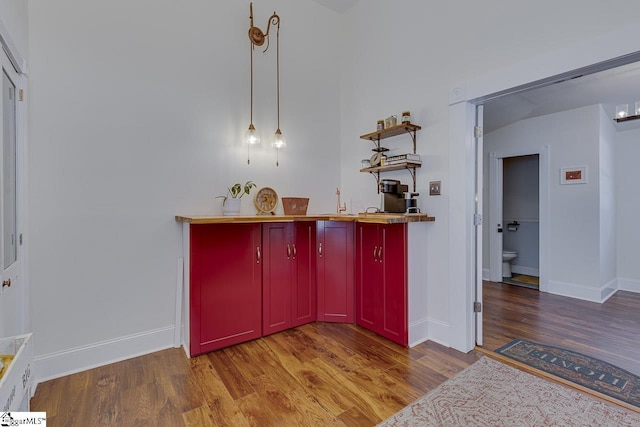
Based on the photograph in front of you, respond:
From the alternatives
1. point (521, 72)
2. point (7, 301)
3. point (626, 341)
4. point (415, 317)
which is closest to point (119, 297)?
point (7, 301)

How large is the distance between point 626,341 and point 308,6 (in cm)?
460

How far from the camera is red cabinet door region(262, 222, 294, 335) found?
2682mm

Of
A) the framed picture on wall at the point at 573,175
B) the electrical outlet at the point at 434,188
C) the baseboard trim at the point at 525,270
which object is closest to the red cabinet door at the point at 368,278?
the electrical outlet at the point at 434,188

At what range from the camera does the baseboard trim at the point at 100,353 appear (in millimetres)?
2033

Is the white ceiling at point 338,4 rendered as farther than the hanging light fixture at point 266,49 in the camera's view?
Yes

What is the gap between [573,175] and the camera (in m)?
3.96

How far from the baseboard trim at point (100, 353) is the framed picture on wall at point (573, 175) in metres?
5.11

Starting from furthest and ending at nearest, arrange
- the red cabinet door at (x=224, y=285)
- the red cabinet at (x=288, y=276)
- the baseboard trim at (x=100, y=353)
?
the red cabinet at (x=288, y=276) < the red cabinet door at (x=224, y=285) < the baseboard trim at (x=100, y=353)

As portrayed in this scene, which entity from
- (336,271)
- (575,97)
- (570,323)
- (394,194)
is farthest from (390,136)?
(570,323)

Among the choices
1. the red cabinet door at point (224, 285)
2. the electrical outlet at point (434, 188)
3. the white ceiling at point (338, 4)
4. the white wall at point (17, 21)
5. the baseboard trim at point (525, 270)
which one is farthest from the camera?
the baseboard trim at point (525, 270)

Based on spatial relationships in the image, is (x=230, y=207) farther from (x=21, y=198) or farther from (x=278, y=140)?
(x=21, y=198)

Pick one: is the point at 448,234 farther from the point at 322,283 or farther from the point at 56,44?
the point at 56,44

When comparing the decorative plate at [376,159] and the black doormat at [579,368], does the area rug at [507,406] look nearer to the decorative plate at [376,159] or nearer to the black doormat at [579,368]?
the black doormat at [579,368]

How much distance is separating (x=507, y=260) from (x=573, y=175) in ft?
5.55
